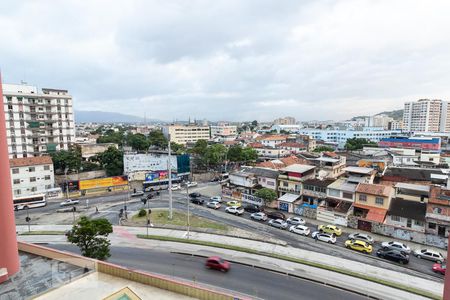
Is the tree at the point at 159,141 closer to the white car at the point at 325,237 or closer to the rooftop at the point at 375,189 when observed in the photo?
the rooftop at the point at 375,189

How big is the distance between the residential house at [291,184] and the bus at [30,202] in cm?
4350

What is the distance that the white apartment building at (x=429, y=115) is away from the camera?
17062 centimetres

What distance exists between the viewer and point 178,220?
39.7 metres

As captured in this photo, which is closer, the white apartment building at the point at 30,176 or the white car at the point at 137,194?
the white apartment building at the point at 30,176

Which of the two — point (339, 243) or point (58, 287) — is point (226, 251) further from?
point (58, 287)

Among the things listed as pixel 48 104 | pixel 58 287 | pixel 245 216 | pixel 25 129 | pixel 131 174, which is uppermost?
pixel 48 104

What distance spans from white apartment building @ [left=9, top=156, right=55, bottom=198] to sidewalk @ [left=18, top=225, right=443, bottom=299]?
18.9m

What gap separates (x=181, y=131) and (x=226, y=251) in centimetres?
11438

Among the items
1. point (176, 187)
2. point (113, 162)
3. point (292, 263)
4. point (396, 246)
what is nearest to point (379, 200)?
point (396, 246)

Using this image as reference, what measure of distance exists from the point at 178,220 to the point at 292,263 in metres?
19.4

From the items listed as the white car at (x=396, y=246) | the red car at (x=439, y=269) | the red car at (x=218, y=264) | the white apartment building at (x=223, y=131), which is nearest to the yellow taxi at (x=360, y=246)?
the white car at (x=396, y=246)

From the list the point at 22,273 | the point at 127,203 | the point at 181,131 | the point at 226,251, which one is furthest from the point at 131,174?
the point at 181,131

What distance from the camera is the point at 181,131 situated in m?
139

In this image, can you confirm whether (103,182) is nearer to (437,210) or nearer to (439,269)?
(439,269)
